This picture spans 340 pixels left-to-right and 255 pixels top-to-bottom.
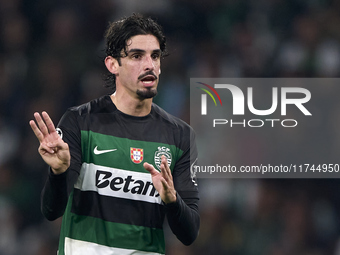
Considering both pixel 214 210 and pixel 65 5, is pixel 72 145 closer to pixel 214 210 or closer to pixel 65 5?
pixel 214 210

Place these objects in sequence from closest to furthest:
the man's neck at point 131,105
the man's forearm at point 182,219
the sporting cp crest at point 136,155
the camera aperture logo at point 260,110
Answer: the man's forearm at point 182,219, the sporting cp crest at point 136,155, the man's neck at point 131,105, the camera aperture logo at point 260,110

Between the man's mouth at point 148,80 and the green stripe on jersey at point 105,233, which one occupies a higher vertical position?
the man's mouth at point 148,80

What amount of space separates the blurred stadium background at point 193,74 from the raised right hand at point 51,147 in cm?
289

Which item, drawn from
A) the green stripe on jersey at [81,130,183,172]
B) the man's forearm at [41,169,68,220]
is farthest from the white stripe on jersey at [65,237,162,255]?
the green stripe on jersey at [81,130,183,172]

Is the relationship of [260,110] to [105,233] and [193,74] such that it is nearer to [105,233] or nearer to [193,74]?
[193,74]

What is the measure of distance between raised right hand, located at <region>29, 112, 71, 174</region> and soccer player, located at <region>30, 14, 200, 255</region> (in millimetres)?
83

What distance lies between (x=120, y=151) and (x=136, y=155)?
0.11m

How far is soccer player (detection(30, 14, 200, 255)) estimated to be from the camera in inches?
126

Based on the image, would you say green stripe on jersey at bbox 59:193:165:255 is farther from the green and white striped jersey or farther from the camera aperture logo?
the camera aperture logo

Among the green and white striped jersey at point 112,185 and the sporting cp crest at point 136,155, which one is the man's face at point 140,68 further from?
the sporting cp crest at point 136,155

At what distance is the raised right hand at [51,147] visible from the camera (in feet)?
9.33

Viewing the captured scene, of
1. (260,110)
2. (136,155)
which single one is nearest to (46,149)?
(136,155)

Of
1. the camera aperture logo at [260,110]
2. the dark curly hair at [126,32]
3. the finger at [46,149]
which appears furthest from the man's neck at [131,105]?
the camera aperture logo at [260,110]

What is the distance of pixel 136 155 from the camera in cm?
337
